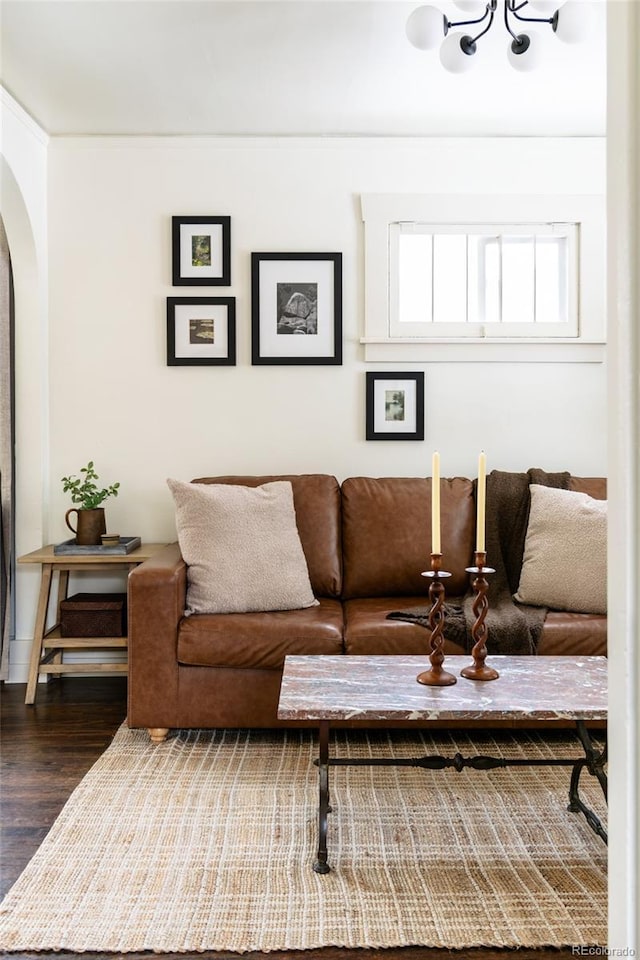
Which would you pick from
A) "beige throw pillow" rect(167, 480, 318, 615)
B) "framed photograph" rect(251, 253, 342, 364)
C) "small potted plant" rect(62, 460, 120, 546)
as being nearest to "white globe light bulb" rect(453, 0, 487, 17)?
"framed photograph" rect(251, 253, 342, 364)

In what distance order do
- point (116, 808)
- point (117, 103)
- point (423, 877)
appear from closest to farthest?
point (423, 877)
point (116, 808)
point (117, 103)

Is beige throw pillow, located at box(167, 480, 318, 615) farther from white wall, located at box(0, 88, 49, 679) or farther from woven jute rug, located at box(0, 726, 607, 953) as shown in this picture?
white wall, located at box(0, 88, 49, 679)

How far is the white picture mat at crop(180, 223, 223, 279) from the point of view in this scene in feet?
12.2

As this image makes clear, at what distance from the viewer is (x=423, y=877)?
193 cm

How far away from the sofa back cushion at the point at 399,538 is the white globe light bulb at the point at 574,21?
5.87ft

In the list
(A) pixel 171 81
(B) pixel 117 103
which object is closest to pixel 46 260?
(B) pixel 117 103

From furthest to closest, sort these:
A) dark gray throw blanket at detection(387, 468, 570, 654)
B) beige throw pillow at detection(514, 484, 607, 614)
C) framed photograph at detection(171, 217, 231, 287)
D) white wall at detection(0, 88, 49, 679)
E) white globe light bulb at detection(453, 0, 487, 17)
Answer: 1. framed photograph at detection(171, 217, 231, 287)
2. white wall at detection(0, 88, 49, 679)
3. beige throw pillow at detection(514, 484, 607, 614)
4. dark gray throw blanket at detection(387, 468, 570, 654)
5. white globe light bulb at detection(453, 0, 487, 17)

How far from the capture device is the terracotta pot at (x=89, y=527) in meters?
3.48

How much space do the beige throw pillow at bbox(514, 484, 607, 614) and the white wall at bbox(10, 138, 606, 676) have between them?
65 cm

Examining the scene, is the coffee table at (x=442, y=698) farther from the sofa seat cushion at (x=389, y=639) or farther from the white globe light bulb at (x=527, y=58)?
the white globe light bulb at (x=527, y=58)

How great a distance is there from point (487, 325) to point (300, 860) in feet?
8.57

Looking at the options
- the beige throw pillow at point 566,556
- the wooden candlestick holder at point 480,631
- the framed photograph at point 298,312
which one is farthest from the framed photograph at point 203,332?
the wooden candlestick holder at point 480,631

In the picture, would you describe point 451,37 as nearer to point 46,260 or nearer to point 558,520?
point 558,520

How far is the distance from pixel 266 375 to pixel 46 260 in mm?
1200
